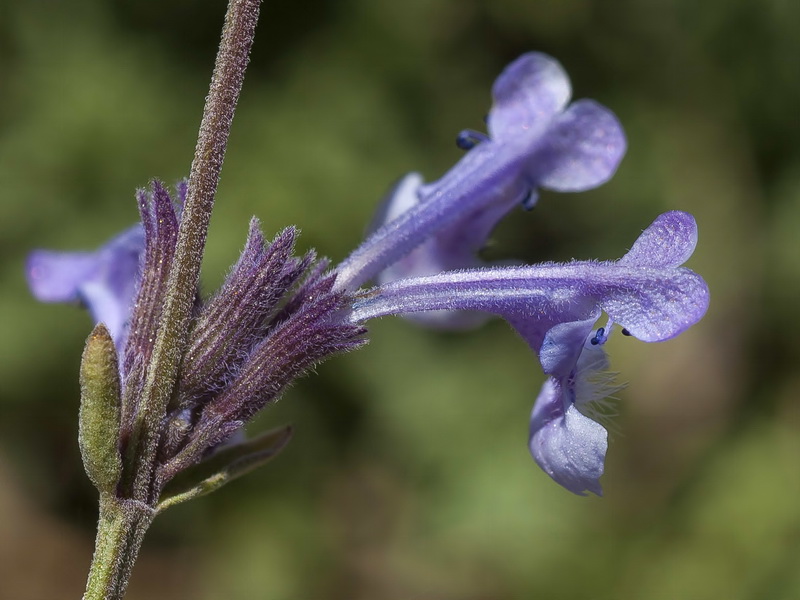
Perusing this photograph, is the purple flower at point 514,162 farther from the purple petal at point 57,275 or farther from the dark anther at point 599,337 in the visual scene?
the purple petal at point 57,275

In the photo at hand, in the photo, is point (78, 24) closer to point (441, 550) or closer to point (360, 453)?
point (360, 453)

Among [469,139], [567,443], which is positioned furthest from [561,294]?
[469,139]

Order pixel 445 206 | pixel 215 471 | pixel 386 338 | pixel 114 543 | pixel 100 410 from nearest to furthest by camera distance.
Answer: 1. pixel 100 410
2. pixel 114 543
3. pixel 215 471
4. pixel 445 206
5. pixel 386 338

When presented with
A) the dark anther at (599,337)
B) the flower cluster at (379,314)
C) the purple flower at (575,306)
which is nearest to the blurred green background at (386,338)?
the flower cluster at (379,314)

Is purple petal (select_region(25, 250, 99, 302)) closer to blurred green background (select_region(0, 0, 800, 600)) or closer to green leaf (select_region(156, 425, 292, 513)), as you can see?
green leaf (select_region(156, 425, 292, 513))

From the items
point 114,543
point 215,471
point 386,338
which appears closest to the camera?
point 114,543

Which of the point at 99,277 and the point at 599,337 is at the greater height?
the point at 99,277

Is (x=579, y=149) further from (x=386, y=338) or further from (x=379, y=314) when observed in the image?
(x=386, y=338)
